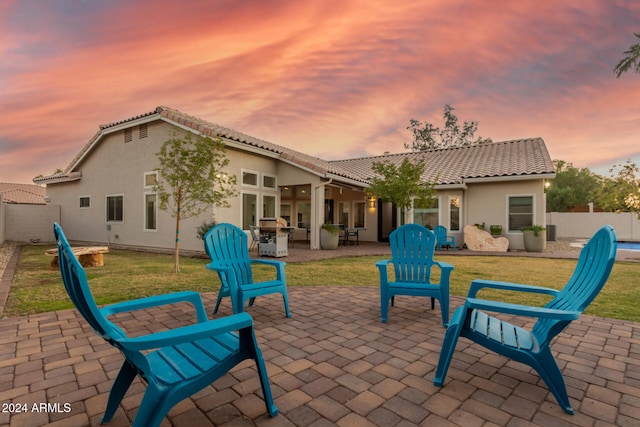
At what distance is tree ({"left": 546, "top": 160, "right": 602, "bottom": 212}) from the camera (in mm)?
30328

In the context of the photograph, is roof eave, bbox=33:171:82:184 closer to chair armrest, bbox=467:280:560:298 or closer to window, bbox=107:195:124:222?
window, bbox=107:195:124:222

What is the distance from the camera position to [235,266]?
12.2 feet

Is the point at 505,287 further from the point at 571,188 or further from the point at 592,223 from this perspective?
the point at 571,188

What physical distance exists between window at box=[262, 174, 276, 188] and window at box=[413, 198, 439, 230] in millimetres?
6319

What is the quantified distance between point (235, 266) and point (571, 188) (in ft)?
123

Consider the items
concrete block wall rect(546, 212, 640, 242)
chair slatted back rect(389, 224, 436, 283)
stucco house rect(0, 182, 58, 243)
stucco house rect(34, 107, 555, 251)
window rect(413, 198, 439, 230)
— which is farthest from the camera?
concrete block wall rect(546, 212, 640, 242)

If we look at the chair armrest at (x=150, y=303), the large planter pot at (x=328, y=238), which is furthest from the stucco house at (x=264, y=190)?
the chair armrest at (x=150, y=303)

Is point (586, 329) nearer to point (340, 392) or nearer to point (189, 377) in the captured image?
point (340, 392)

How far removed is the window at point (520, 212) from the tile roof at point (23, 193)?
33.2 metres

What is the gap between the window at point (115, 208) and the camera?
1219 centimetres


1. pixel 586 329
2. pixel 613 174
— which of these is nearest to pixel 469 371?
pixel 586 329

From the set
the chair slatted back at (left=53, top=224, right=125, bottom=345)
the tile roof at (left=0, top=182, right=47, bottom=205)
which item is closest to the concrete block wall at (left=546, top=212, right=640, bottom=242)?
the chair slatted back at (left=53, top=224, right=125, bottom=345)

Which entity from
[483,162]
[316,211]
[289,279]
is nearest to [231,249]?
[289,279]

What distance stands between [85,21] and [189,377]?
8.38 metres
